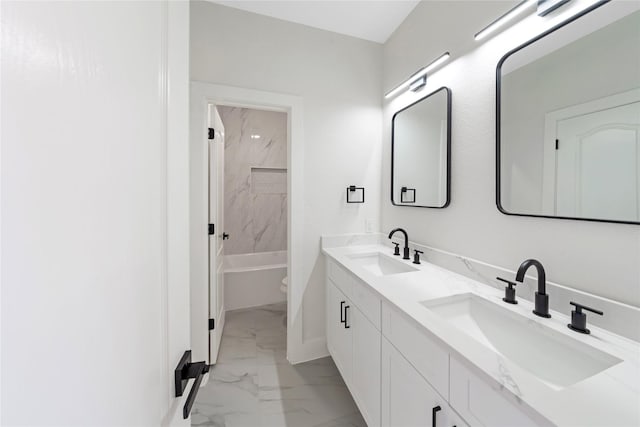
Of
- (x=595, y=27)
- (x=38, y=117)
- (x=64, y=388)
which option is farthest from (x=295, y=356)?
(x=595, y=27)

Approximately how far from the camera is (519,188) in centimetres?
→ 114

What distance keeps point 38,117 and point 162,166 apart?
266 mm

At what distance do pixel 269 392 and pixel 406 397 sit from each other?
3.63 ft

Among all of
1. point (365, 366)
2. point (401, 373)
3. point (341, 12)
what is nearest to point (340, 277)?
point (365, 366)

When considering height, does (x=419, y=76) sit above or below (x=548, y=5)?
above

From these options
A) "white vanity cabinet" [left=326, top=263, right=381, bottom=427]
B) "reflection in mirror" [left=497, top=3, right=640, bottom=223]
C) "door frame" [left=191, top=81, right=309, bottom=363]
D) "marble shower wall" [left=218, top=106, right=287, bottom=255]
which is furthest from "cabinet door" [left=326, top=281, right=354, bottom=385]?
"marble shower wall" [left=218, top=106, right=287, bottom=255]

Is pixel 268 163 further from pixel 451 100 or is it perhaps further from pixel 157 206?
pixel 157 206

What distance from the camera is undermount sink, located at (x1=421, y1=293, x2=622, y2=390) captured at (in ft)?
2.57

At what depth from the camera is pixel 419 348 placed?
3.07 ft

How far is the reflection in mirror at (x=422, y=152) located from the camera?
5.16ft

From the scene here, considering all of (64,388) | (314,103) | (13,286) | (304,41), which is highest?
(304,41)

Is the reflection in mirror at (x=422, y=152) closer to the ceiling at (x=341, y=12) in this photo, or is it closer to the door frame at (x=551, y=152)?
the door frame at (x=551, y=152)

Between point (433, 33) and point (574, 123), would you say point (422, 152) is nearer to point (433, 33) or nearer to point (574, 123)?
point (433, 33)

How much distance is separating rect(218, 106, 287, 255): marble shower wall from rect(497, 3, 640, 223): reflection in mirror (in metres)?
3.07
